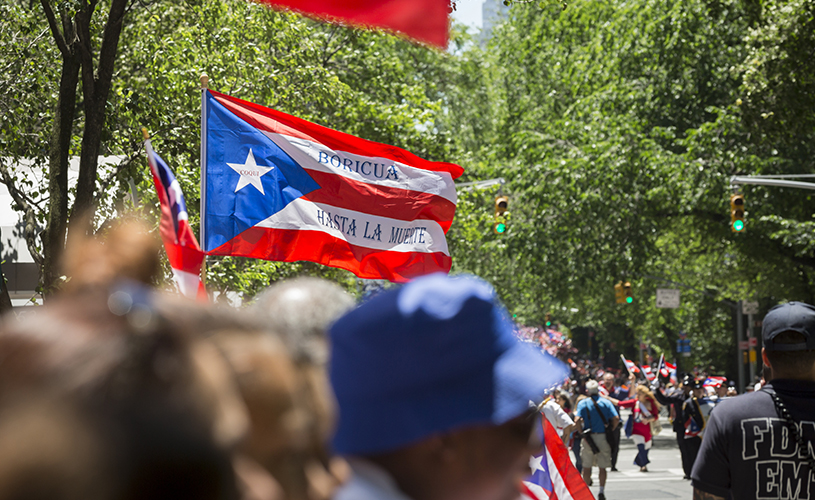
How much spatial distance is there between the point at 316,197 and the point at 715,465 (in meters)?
4.18

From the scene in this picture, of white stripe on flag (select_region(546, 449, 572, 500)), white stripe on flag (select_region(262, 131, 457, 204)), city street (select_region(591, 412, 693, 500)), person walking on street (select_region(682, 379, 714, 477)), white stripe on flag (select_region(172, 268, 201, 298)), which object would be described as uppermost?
white stripe on flag (select_region(262, 131, 457, 204))

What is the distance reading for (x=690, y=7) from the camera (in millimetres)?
23109

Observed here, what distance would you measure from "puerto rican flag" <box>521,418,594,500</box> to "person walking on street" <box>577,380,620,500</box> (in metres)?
9.01

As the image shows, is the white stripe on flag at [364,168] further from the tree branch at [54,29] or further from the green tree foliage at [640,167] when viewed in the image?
the green tree foliage at [640,167]

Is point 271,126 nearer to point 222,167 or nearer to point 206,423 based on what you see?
point 222,167

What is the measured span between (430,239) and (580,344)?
8036cm

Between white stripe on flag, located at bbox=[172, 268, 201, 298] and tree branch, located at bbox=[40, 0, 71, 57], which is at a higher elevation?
tree branch, located at bbox=[40, 0, 71, 57]

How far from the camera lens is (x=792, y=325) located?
3461 millimetres

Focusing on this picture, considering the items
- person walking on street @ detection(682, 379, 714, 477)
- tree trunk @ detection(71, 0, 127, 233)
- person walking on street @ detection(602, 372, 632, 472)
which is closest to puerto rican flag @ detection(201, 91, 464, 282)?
tree trunk @ detection(71, 0, 127, 233)

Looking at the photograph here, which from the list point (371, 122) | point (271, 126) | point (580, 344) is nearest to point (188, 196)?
point (271, 126)

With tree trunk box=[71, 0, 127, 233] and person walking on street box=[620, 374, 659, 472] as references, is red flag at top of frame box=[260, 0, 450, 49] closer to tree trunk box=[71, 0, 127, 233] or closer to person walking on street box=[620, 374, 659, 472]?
tree trunk box=[71, 0, 127, 233]

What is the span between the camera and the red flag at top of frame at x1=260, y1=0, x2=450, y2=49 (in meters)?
2.95

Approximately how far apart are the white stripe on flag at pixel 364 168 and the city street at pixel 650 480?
27.0 feet

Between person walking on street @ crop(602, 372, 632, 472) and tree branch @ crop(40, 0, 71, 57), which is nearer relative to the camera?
tree branch @ crop(40, 0, 71, 57)
